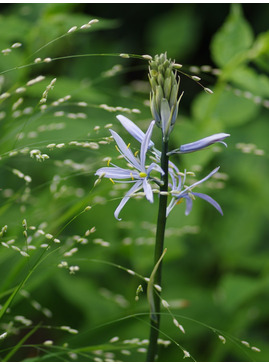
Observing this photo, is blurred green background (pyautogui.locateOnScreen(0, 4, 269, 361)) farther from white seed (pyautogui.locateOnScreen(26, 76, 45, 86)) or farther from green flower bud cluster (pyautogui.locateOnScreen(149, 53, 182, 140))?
green flower bud cluster (pyautogui.locateOnScreen(149, 53, 182, 140))

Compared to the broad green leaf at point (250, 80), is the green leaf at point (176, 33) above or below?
above

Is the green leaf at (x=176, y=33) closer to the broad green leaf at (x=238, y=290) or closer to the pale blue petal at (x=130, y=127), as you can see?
the broad green leaf at (x=238, y=290)

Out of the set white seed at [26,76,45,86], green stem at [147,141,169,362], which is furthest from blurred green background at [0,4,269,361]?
green stem at [147,141,169,362]

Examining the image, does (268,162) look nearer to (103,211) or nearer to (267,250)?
(267,250)

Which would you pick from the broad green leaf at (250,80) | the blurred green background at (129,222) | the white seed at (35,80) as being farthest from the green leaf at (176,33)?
the white seed at (35,80)

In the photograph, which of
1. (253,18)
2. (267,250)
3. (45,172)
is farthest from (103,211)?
(253,18)

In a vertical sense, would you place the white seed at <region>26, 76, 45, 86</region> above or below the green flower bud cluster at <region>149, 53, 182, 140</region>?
above

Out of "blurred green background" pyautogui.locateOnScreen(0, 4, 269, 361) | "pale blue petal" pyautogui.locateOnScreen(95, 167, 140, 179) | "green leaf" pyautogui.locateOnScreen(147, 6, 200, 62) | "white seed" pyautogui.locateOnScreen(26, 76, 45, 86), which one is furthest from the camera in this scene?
"green leaf" pyautogui.locateOnScreen(147, 6, 200, 62)

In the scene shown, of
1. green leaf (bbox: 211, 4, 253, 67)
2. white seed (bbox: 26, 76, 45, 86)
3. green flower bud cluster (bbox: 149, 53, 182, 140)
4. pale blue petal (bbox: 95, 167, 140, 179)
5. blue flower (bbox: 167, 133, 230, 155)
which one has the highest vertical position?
green leaf (bbox: 211, 4, 253, 67)

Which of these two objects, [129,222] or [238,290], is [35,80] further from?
[238,290]
